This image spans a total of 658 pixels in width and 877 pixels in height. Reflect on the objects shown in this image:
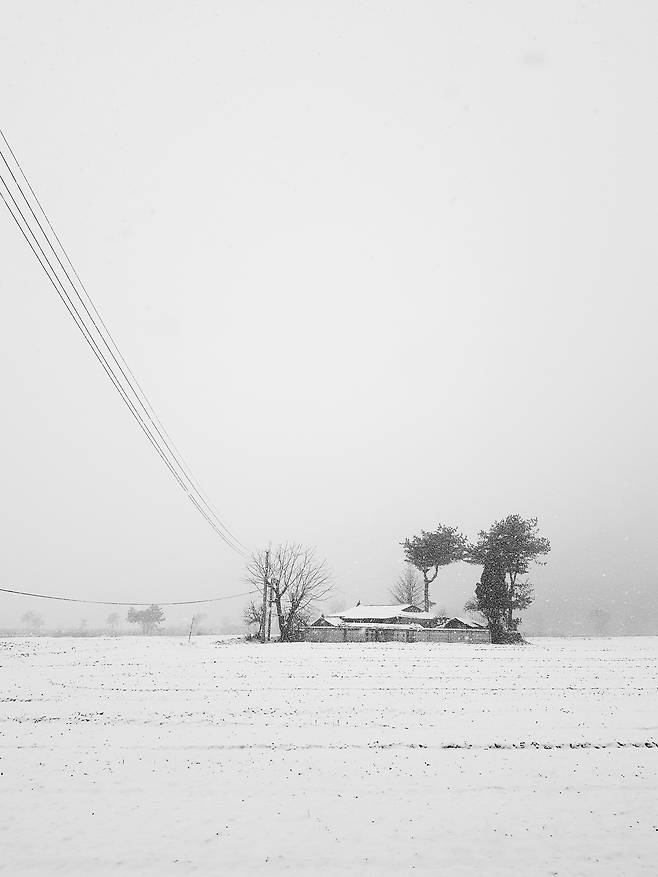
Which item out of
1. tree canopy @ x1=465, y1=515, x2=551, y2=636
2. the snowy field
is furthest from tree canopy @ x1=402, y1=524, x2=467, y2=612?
the snowy field

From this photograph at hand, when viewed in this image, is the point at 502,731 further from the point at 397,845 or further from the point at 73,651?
the point at 73,651

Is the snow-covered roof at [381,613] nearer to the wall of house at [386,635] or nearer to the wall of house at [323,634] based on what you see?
the wall of house at [386,635]

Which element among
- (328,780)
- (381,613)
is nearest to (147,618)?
(381,613)

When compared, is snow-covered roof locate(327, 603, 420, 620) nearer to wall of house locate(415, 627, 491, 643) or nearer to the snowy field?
wall of house locate(415, 627, 491, 643)

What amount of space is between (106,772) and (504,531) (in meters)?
63.6

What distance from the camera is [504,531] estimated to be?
221ft

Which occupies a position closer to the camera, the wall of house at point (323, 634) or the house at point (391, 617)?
the wall of house at point (323, 634)

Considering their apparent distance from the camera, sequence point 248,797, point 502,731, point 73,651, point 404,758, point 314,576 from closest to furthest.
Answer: point 248,797 → point 404,758 → point 502,731 → point 73,651 → point 314,576

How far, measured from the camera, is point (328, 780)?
9508 mm

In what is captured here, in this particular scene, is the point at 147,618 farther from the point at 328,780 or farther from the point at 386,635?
the point at 328,780

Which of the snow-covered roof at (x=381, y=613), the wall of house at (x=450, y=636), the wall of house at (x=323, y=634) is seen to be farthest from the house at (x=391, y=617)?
the wall of house at (x=323, y=634)

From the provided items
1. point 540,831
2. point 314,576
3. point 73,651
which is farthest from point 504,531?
point 540,831

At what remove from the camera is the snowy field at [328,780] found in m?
6.91

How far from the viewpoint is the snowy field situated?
691 centimetres
